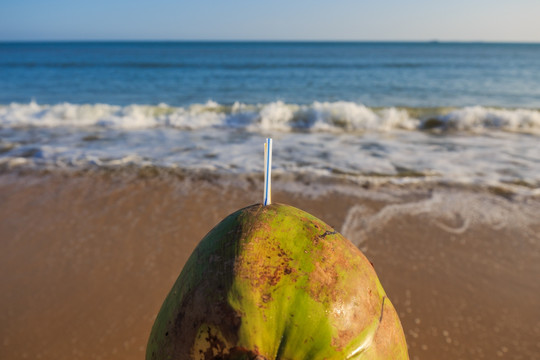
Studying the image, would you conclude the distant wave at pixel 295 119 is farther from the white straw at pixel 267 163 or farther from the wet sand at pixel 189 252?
the white straw at pixel 267 163

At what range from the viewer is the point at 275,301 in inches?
33.1

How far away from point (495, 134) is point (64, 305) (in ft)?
24.6

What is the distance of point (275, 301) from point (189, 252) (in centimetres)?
231

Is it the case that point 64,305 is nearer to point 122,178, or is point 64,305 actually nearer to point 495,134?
point 122,178

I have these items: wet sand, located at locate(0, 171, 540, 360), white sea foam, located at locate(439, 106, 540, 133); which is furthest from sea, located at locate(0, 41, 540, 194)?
wet sand, located at locate(0, 171, 540, 360)

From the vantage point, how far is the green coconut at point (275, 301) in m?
0.81

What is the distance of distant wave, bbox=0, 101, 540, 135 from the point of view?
26.5ft

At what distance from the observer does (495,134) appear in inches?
287

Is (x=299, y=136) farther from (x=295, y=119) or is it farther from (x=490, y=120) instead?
(x=490, y=120)

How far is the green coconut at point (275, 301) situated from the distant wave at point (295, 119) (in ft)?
22.8

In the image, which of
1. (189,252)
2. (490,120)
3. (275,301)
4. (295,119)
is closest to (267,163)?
(275,301)

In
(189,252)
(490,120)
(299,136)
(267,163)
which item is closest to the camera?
(267,163)

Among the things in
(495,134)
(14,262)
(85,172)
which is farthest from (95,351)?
(495,134)

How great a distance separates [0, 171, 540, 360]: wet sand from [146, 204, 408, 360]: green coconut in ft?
4.67
